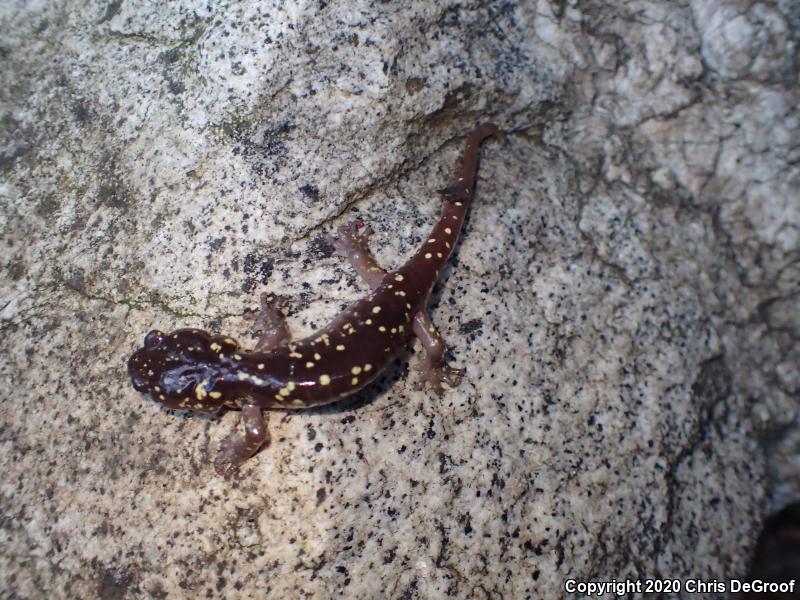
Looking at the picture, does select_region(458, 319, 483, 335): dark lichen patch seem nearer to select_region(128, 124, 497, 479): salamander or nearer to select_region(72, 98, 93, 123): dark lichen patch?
select_region(128, 124, 497, 479): salamander

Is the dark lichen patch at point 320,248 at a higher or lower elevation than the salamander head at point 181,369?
higher

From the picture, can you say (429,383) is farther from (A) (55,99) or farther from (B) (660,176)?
(A) (55,99)

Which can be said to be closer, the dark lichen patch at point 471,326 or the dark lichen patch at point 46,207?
the dark lichen patch at point 471,326

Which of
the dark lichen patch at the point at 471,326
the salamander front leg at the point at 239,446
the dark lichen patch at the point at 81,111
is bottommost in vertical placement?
the salamander front leg at the point at 239,446

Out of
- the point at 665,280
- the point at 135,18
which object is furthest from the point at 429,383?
the point at 135,18

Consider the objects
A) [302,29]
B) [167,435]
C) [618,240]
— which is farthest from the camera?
[618,240]

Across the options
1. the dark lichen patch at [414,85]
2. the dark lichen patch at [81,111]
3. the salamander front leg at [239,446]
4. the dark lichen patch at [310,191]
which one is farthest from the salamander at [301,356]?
the dark lichen patch at [81,111]

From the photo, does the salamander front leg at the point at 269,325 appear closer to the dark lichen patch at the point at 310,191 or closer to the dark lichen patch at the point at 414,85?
the dark lichen patch at the point at 310,191

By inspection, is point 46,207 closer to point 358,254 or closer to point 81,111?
point 81,111
